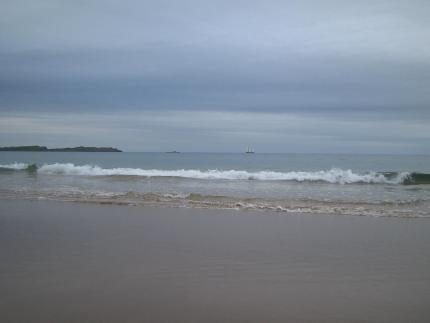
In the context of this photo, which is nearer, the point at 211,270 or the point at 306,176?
the point at 211,270

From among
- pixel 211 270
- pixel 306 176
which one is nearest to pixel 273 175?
pixel 306 176

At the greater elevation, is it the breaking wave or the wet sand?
the breaking wave

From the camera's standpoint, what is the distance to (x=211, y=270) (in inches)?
195

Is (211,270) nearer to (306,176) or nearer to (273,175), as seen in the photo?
(306,176)

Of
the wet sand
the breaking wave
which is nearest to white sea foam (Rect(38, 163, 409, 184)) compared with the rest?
the breaking wave

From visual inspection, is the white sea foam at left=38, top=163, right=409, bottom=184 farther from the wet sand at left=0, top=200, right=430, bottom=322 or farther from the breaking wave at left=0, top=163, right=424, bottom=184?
the wet sand at left=0, top=200, right=430, bottom=322

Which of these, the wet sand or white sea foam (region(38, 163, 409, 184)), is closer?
the wet sand

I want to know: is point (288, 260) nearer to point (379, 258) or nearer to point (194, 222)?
point (379, 258)

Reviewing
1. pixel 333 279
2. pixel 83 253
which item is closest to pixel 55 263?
pixel 83 253

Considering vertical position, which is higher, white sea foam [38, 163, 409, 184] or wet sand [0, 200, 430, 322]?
white sea foam [38, 163, 409, 184]

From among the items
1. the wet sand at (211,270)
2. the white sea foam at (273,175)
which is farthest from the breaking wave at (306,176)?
the wet sand at (211,270)

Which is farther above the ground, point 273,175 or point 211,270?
point 273,175

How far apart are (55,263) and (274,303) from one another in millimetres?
3016

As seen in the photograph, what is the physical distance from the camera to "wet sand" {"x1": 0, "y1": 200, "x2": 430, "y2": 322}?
12.2 ft
